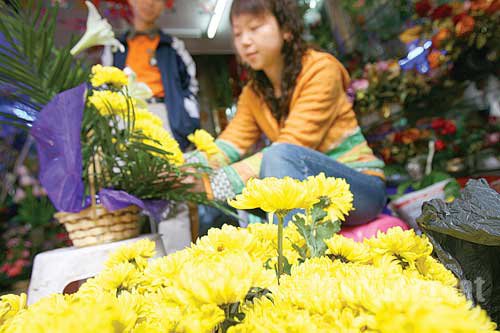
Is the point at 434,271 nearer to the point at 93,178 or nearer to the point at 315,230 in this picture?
the point at 315,230

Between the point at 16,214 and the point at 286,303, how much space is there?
2558 mm

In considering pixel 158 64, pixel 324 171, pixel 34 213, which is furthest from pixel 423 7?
pixel 34 213

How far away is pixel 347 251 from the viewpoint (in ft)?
0.80

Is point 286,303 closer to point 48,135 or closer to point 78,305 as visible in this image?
point 78,305

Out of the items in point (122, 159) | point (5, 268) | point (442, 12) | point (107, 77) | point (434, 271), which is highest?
point (442, 12)

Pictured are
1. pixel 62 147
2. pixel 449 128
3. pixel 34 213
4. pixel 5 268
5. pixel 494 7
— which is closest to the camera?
pixel 62 147

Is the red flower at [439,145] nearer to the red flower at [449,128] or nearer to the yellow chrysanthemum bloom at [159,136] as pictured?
the red flower at [449,128]

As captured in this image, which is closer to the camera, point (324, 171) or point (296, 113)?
point (324, 171)

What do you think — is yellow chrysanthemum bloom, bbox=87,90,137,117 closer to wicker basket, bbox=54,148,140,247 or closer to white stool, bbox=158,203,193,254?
wicker basket, bbox=54,148,140,247

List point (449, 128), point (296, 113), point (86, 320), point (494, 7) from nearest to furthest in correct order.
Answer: point (86, 320)
point (296, 113)
point (494, 7)
point (449, 128)

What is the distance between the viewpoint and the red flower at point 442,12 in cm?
124

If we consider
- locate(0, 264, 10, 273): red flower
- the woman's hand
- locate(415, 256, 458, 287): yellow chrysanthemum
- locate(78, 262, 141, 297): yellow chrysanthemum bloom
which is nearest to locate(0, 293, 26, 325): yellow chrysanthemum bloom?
locate(78, 262, 141, 297): yellow chrysanthemum bloom

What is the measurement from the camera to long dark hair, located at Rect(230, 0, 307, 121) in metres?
0.94

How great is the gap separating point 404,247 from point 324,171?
0.54 meters
